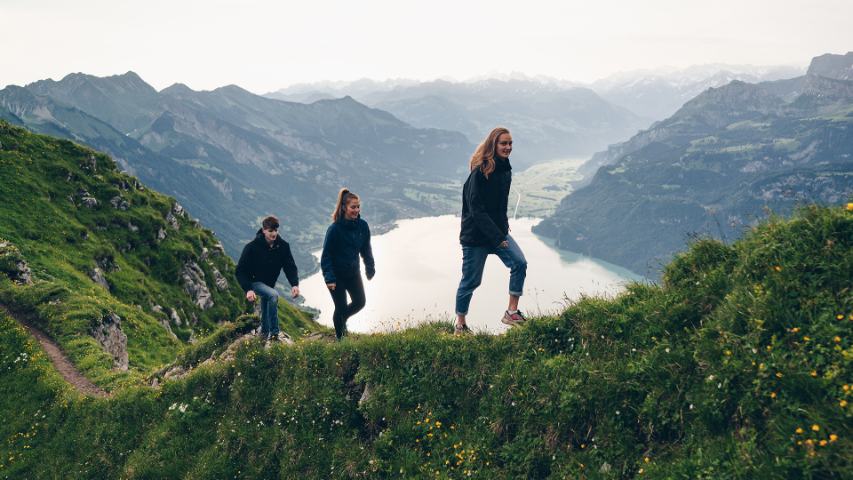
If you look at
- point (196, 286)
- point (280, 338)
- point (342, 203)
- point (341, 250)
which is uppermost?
point (342, 203)

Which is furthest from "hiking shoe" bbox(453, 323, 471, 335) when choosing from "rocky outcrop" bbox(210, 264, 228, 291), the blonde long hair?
"rocky outcrop" bbox(210, 264, 228, 291)

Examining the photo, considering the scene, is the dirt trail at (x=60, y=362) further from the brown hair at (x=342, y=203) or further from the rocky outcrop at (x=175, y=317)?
the rocky outcrop at (x=175, y=317)

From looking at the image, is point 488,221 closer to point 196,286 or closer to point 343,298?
point 343,298

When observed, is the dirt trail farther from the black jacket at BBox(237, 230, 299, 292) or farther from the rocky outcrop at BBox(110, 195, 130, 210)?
the rocky outcrop at BBox(110, 195, 130, 210)

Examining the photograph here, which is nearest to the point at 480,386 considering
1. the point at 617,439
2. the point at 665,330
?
the point at 617,439

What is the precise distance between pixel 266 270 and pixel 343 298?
3097 millimetres

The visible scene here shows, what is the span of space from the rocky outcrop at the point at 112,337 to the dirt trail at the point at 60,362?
72.0 inches

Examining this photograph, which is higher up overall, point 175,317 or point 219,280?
point 175,317

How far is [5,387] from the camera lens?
15688mm

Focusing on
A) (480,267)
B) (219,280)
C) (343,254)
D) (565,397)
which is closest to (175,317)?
(219,280)

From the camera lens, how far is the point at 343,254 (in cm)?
1192

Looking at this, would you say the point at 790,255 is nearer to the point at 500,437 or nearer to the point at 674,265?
the point at 674,265

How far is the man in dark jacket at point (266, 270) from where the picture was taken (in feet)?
43.7

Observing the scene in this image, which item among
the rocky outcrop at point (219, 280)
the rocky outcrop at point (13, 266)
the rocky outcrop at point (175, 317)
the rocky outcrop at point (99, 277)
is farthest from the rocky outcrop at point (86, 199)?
the rocky outcrop at point (13, 266)
